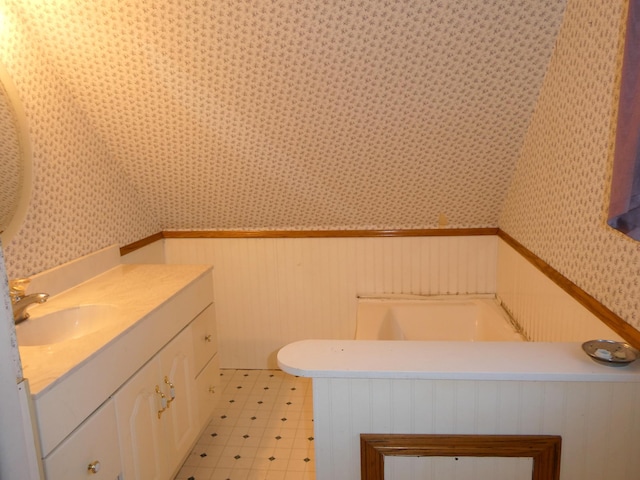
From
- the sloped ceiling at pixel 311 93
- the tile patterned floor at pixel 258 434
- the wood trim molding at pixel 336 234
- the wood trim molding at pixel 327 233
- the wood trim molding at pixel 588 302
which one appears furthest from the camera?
the wood trim molding at pixel 327 233

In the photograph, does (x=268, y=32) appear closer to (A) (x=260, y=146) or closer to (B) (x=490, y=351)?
(A) (x=260, y=146)

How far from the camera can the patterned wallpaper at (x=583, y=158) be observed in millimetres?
1370

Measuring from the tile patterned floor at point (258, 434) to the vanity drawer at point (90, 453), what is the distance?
2.40ft

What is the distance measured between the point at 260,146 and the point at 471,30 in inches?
39.8

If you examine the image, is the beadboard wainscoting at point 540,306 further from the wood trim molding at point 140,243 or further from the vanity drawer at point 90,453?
the wood trim molding at point 140,243

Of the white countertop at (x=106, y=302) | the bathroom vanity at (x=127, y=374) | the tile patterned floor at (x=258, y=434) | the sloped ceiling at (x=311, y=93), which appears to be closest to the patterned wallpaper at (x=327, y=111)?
the sloped ceiling at (x=311, y=93)

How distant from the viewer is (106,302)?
191 centimetres

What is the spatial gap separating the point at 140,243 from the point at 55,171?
2.61 feet

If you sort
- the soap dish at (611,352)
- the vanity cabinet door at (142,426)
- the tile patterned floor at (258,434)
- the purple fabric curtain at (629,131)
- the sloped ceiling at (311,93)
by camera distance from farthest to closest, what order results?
the tile patterned floor at (258,434), the sloped ceiling at (311,93), the vanity cabinet door at (142,426), the soap dish at (611,352), the purple fabric curtain at (629,131)

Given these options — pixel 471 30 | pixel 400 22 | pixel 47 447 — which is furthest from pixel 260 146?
pixel 47 447

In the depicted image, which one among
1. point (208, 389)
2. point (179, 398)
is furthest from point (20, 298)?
point (208, 389)

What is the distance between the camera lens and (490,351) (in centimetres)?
138

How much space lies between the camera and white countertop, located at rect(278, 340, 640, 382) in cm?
125

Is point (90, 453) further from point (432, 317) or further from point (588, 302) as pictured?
point (432, 317)
